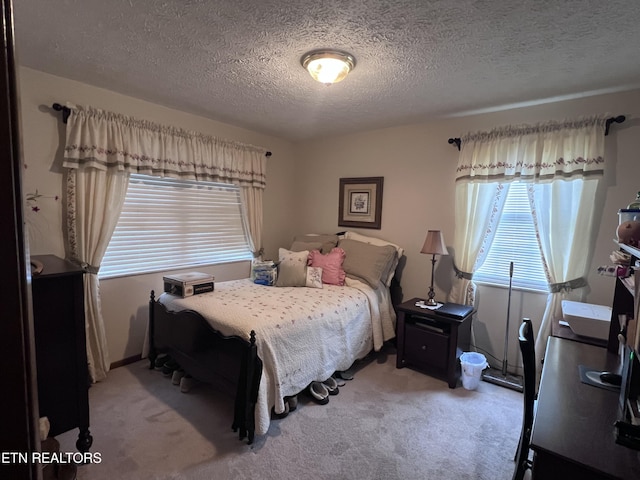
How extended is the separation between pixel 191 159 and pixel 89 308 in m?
1.62

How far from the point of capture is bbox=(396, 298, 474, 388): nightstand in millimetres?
2736

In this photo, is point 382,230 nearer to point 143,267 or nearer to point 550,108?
point 550,108

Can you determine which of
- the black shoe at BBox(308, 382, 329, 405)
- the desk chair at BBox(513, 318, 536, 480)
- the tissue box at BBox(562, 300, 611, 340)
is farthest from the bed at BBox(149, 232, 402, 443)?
the tissue box at BBox(562, 300, 611, 340)

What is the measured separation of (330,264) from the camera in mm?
3363

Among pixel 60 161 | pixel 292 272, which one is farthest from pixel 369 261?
pixel 60 161

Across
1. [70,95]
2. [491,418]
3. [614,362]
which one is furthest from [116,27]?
[491,418]

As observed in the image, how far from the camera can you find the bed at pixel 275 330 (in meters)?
2.06

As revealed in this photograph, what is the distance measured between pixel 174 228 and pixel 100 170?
851 millimetres

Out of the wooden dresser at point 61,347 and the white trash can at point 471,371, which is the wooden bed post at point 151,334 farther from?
the white trash can at point 471,371

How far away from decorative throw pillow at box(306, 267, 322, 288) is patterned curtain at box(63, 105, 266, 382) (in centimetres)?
160

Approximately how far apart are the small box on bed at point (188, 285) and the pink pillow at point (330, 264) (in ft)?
3.51

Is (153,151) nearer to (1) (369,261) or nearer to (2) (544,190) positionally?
(1) (369,261)

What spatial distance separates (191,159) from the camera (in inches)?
128

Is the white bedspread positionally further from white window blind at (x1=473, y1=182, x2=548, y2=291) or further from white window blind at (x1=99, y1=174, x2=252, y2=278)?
white window blind at (x1=473, y1=182, x2=548, y2=291)
